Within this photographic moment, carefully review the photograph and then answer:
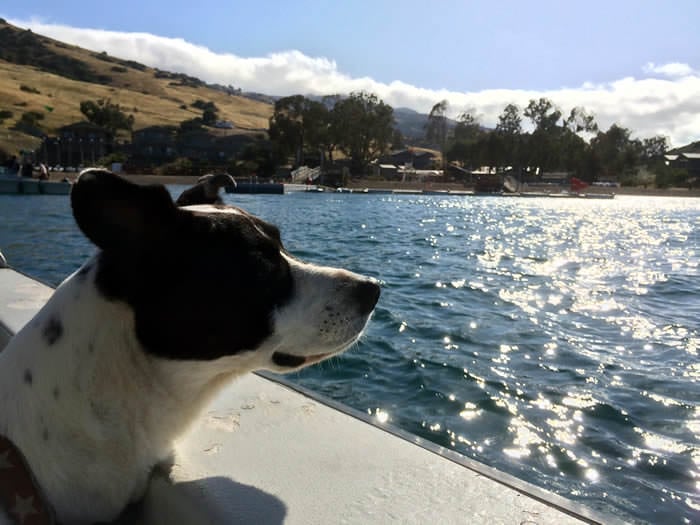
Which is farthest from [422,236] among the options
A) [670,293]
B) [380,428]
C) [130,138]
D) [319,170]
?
[130,138]

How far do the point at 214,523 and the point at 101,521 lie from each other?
1.23 feet

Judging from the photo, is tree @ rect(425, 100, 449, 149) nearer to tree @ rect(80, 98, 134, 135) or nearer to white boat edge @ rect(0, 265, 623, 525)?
tree @ rect(80, 98, 134, 135)

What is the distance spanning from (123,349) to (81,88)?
14002 centimetres

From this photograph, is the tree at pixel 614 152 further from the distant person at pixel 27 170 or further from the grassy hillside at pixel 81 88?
the distant person at pixel 27 170

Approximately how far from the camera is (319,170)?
290 ft

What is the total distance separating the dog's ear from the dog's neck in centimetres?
20

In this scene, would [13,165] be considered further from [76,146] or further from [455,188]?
[455,188]

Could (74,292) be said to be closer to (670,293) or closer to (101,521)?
(101,521)

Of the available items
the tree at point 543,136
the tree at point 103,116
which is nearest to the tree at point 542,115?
the tree at point 543,136

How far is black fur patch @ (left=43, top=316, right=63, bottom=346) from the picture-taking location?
1619 mm

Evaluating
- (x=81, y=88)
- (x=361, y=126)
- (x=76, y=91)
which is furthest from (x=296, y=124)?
(x=81, y=88)

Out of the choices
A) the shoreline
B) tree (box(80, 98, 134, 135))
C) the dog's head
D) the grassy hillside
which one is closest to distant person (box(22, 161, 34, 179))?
the dog's head

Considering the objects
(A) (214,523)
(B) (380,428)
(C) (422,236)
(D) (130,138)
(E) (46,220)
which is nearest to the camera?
(A) (214,523)

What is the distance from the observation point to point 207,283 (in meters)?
1.63
